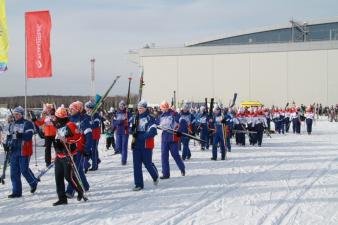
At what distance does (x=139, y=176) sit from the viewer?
9.45 metres

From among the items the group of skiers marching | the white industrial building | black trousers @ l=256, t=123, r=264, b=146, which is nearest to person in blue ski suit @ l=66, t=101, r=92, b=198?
the group of skiers marching

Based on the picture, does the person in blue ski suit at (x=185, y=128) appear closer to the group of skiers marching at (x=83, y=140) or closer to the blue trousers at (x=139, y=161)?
the group of skiers marching at (x=83, y=140)

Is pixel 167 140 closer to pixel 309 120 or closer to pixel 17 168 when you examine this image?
pixel 17 168

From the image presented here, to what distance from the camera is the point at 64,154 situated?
8125mm

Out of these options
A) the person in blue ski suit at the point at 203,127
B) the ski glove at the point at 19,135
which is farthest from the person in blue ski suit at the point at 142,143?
the person in blue ski suit at the point at 203,127

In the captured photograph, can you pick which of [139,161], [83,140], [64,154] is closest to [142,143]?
[139,161]

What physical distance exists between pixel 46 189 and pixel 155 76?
143 feet

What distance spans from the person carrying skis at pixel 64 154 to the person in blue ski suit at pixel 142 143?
1.46 metres

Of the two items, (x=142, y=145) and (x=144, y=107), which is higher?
(x=144, y=107)

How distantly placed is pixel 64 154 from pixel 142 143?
6.20 feet

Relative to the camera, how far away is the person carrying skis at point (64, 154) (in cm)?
812

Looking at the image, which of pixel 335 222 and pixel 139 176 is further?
pixel 139 176

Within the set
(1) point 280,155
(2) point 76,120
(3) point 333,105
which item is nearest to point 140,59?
(3) point 333,105

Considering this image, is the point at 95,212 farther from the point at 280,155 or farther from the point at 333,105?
the point at 333,105
